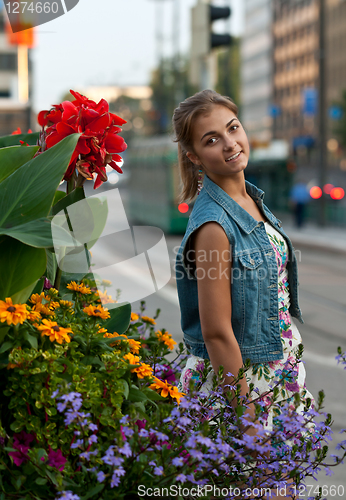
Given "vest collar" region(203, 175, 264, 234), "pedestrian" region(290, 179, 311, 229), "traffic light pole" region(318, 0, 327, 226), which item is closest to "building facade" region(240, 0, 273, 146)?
"traffic light pole" region(318, 0, 327, 226)

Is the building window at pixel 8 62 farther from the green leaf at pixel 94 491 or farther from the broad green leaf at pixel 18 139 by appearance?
the green leaf at pixel 94 491

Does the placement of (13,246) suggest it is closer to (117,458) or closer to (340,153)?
(117,458)

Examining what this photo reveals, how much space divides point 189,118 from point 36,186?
0.62 m

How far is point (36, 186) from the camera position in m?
1.60

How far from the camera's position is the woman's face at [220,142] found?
78.2 inches

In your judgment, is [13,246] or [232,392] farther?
[232,392]

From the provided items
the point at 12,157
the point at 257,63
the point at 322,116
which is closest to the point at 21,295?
the point at 12,157

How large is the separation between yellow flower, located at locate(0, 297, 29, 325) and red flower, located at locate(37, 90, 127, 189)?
→ 0.57m

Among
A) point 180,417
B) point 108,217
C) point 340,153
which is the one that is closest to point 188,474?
point 180,417

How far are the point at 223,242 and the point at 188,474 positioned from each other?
72cm

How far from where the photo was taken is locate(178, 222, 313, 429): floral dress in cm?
195

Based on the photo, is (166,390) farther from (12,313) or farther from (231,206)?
(231,206)

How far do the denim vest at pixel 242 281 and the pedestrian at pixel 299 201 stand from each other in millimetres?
17817

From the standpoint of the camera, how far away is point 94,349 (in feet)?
5.47
